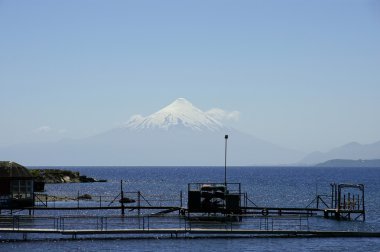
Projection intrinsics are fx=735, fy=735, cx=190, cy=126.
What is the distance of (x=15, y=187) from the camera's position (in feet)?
273

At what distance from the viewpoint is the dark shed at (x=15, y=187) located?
8225 centimetres

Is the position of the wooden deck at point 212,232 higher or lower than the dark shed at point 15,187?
lower

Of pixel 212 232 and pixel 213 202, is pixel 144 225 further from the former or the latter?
pixel 212 232

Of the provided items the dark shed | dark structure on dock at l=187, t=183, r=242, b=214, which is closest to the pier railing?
dark structure on dock at l=187, t=183, r=242, b=214

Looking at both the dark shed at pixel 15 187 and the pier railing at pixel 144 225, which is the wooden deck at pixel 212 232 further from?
the dark shed at pixel 15 187

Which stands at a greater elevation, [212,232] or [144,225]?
[212,232]

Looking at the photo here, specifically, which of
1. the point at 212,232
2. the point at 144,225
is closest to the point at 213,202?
the point at 144,225

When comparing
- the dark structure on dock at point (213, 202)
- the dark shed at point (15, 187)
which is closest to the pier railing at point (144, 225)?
the dark structure on dock at point (213, 202)

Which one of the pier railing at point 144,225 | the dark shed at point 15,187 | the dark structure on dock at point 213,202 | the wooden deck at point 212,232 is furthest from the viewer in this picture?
the dark shed at point 15,187

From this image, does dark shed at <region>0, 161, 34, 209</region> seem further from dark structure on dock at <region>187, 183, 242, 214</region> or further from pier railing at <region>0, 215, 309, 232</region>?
dark structure on dock at <region>187, 183, 242, 214</region>

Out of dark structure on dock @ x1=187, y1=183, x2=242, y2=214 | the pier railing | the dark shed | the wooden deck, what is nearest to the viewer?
the wooden deck

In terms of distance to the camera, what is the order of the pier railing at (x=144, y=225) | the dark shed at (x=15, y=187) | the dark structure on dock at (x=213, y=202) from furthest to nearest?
the dark shed at (x=15, y=187) → the dark structure on dock at (x=213, y=202) → the pier railing at (x=144, y=225)

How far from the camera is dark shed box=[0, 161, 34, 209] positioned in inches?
3238

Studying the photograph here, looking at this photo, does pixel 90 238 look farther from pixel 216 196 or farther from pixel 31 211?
pixel 31 211
